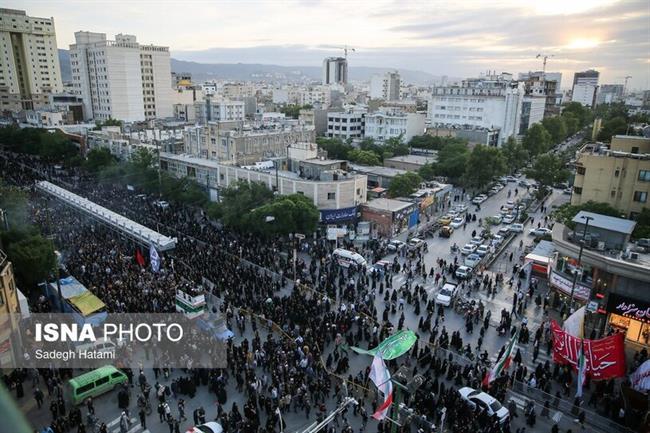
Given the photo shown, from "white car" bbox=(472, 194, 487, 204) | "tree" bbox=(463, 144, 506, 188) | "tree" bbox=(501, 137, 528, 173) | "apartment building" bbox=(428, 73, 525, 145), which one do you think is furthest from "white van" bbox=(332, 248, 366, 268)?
"apartment building" bbox=(428, 73, 525, 145)

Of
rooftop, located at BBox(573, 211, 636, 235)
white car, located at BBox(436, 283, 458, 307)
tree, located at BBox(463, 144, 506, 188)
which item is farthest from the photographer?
tree, located at BBox(463, 144, 506, 188)

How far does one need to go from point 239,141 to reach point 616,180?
32346mm

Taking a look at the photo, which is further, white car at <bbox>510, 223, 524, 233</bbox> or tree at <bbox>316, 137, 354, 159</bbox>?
tree at <bbox>316, 137, 354, 159</bbox>

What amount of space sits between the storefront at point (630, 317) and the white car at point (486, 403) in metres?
7.76

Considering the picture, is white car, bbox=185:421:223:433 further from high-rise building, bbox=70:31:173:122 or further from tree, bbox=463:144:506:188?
high-rise building, bbox=70:31:173:122

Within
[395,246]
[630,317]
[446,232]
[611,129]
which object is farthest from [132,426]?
Result: [611,129]

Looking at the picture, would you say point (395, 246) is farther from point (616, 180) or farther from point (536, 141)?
point (536, 141)

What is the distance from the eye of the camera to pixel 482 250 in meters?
31.3

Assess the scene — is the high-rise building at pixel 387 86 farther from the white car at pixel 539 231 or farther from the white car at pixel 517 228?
the white car at pixel 539 231

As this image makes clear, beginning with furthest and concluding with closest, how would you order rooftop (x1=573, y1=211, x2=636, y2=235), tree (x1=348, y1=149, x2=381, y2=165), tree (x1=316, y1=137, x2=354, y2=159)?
tree (x1=316, y1=137, x2=354, y2=159) < tree (x1=348, y1=149, x2=381, y2=165) < rooftop (x1=573, y1=211, x2=636, y2=235)

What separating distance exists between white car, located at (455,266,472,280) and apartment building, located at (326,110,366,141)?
1897 inches

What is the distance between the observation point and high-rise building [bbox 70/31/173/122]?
83625mm

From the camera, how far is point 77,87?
90.3 m

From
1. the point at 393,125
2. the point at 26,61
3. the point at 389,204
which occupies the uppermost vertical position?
the point at 26,61
